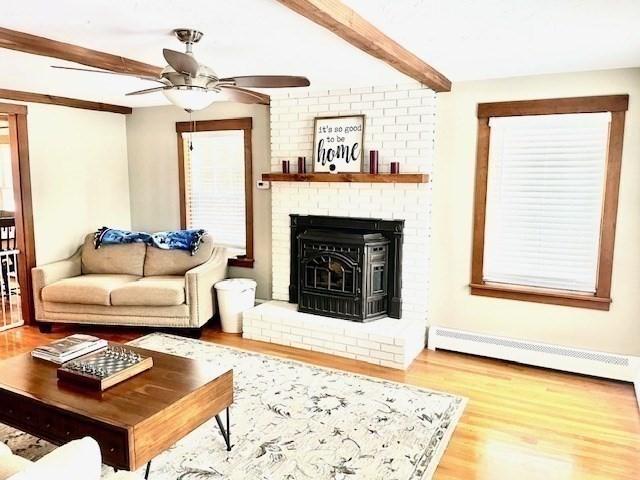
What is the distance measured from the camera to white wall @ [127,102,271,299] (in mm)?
5141

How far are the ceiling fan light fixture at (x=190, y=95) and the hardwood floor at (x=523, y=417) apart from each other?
7.51 feet

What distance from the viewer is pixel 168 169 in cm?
569

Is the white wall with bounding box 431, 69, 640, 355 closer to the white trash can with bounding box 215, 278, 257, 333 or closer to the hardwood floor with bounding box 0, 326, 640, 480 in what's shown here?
the hardwood floor with bounding box 0, 326, 640, 480

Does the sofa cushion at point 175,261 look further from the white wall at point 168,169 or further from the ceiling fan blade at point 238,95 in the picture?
the ceiling fan blade at point 238,95

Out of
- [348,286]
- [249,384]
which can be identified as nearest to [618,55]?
[348,286]

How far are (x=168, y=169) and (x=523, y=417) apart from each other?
4.34 m

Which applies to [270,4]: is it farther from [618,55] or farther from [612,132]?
[612,132]

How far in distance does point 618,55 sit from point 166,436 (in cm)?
345

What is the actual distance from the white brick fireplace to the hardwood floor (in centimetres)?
14

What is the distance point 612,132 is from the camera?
362 cm

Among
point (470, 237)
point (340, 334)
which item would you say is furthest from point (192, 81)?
point (470, 237)

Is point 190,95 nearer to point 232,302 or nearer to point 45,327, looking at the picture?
point 232,302

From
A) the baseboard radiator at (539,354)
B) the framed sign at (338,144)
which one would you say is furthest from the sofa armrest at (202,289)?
the baseboard radiator at (539,354)

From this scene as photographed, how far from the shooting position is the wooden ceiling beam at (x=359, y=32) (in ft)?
6.71
